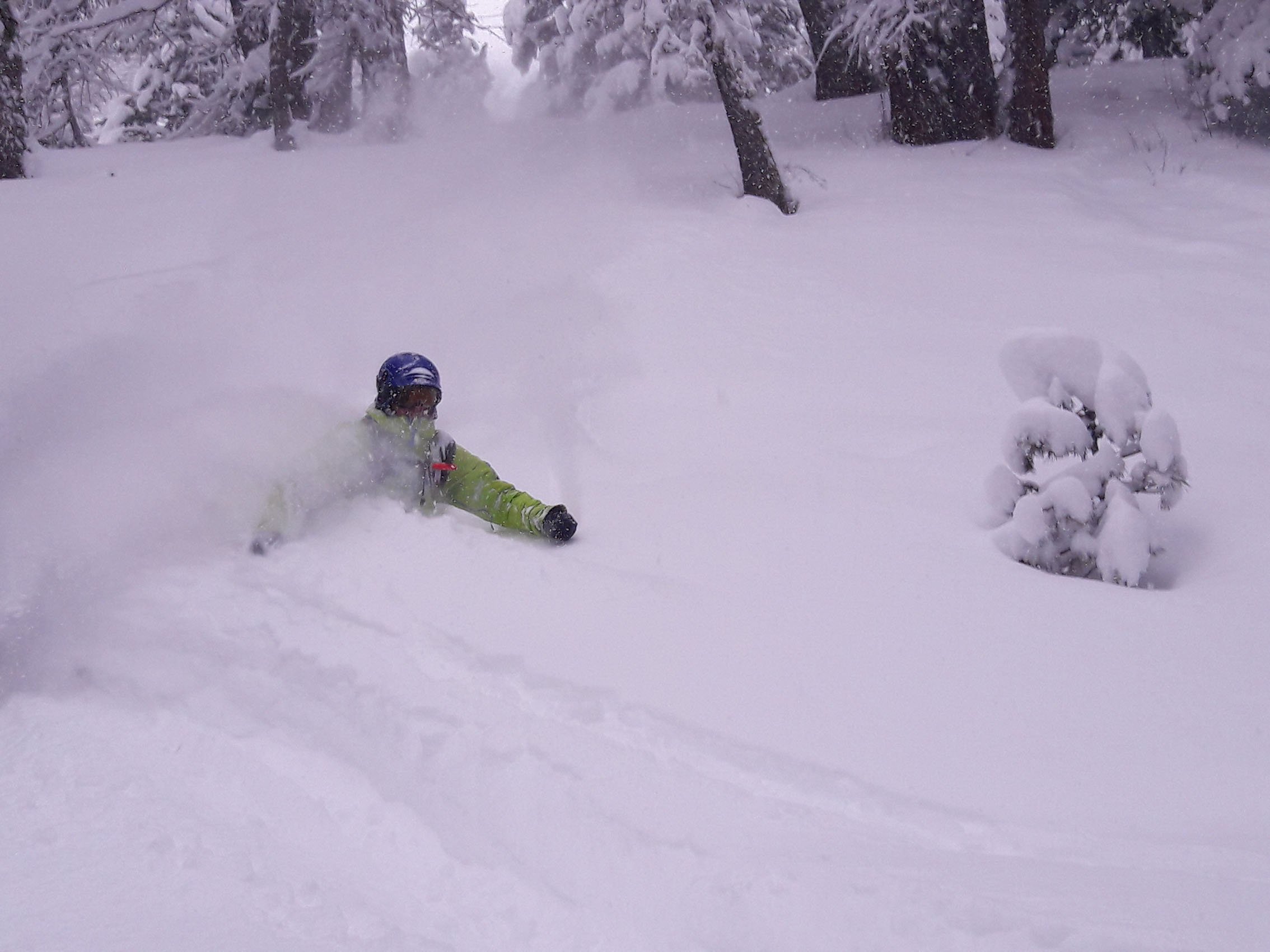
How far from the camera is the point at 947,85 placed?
11203mm

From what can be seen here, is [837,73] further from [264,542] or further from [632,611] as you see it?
[632,611]

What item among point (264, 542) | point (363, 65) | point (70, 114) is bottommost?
point (264, 542)

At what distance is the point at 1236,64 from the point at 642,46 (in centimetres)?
843

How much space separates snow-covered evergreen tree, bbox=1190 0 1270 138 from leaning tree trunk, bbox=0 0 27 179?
12.8 meters

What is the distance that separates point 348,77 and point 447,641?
1389 cm

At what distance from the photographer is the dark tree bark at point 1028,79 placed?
417 inches

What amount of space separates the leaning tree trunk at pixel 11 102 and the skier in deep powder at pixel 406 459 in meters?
6.73

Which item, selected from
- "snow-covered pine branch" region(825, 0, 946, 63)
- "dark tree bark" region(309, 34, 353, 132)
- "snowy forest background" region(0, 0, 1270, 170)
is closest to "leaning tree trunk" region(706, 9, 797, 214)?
"snowy forest background" region(0, 0, 1270, 170)

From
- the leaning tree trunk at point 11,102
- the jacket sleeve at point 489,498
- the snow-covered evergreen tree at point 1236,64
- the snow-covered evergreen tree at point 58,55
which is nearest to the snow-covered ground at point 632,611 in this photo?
the jacket sleeve at point 489,498

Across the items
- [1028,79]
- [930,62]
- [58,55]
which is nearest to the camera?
[1028,79]

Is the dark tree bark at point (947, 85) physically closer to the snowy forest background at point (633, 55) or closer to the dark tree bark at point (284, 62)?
the snowy forest background at point (633, 55)

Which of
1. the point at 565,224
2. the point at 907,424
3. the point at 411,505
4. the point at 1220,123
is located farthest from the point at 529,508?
the point at 1220,123

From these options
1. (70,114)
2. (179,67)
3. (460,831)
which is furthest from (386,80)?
(460,831)

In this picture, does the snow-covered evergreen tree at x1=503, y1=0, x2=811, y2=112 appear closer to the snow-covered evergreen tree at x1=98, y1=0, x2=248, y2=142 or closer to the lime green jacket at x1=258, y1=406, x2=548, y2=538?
the snow-covered evergreen tree at x1=98, y1=0, x2=248, y2=142
